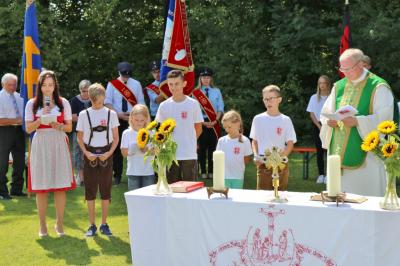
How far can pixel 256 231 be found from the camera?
4215 mm

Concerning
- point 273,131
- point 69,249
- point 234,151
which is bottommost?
point 69,249

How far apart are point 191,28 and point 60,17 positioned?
5.86 meters

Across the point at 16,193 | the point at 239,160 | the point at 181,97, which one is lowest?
the point at 16,193

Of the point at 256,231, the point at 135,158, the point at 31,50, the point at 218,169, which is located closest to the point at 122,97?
the point at 31,50

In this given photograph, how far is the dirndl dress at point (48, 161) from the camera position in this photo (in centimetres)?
655

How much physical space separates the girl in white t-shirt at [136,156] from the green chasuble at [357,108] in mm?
2148

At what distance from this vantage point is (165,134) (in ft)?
15.7

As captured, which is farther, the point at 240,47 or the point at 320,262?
the point at 240,47

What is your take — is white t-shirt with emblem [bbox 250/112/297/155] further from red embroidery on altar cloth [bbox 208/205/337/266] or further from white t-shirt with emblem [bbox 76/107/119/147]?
red embroidery on altar cloth [bbox 208/205/337/266]

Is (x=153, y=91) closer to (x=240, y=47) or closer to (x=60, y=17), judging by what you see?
(x=240, y=47)

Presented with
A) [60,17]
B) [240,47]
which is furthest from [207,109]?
[60,17]

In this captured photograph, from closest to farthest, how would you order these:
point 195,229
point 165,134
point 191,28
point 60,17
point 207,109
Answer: point 195,229
point 165,134
point 207,109
point 191,28
point 60,17

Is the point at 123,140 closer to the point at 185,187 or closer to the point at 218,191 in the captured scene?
the point at 185,187

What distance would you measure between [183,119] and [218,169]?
2.01 m
